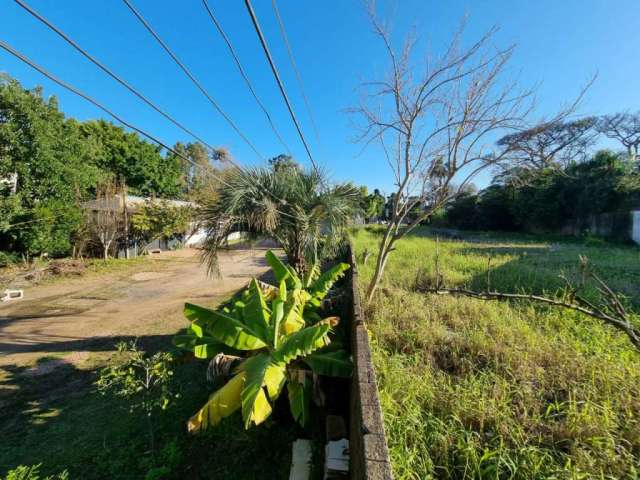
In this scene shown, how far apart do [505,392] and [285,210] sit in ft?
15.0

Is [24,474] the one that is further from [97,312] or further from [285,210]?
[97,312]

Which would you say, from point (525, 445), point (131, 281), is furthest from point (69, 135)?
point (525, 445)

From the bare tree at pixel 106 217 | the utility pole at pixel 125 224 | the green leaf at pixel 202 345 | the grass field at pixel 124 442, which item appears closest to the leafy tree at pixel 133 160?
the bare tree at pixel 106 217

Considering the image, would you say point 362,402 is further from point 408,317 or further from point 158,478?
point 408,317

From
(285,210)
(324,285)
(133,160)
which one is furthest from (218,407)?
(133,160)

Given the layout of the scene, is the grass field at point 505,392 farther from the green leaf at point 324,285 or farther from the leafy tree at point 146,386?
the leafy tree at point 146,386

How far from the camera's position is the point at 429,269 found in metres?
8.20

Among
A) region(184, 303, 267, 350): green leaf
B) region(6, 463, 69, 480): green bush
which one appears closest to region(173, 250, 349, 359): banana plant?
region(184, 303, 267, 350): green leaf

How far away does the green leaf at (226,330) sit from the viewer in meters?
3.02

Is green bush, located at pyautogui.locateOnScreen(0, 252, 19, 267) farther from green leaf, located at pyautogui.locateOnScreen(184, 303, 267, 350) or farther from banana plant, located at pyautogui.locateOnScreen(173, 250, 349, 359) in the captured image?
green leaf, located at pyautogui.locateOnScreen(184, 303, 267, 350)

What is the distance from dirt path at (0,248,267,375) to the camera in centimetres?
495

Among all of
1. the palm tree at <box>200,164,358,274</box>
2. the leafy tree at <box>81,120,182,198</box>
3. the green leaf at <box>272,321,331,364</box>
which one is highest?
the leafy tree at <box>81,120,182,198</box>

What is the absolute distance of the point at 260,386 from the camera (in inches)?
95.7

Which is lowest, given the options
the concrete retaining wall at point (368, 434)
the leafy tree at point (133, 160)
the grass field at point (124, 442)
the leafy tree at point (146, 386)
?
the grass field at point (124, 442)
